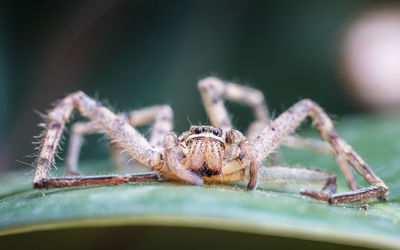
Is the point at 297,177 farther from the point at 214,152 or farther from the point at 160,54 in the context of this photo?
the point at 160,54

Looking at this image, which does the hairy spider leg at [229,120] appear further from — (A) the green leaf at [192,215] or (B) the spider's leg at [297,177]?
(A) the green leaf at [192,215]

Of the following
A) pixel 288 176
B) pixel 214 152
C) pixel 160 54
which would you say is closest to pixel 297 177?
pixel 288 176

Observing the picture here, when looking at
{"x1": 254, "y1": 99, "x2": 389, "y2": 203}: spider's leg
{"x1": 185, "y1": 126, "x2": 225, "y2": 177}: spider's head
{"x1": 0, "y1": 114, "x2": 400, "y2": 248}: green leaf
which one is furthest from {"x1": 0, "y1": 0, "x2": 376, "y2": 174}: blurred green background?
{"x1": 0, "y1": 114, "x2": 400, "y2": 248}: green leaf

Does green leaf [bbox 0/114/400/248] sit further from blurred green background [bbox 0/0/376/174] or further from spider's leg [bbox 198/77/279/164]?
blurred green background [bbox 0/0/376/174]

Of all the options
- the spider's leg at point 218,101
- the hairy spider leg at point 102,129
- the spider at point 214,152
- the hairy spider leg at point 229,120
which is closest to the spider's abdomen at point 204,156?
the spider at point 214,152

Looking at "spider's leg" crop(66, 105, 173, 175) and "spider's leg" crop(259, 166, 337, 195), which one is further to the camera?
"spider's leg" crop(66, 105, 173, 175)
